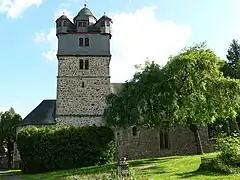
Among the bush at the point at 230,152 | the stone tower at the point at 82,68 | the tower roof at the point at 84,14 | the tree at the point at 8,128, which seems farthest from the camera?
the tree at the point at 8,128

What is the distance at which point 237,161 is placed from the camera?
17266 millimetres

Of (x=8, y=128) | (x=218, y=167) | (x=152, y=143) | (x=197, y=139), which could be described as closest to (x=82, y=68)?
(x=152, y=143)

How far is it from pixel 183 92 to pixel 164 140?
13.8 m

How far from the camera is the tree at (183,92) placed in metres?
25.1

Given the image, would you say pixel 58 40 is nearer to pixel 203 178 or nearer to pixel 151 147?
pixel 151 147

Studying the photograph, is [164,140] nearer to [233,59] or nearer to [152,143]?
[152,143]

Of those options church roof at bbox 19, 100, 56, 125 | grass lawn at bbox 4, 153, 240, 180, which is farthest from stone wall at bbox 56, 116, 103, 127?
grass lawn at bbox 4, 153, 240, 180

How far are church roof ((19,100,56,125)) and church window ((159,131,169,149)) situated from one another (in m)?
11.6

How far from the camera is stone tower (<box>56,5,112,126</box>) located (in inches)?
1487

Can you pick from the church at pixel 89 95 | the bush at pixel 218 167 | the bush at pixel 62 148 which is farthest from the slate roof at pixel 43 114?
the bush at pixel 218 167

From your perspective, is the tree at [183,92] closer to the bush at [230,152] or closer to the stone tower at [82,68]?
the bush at [230,152]

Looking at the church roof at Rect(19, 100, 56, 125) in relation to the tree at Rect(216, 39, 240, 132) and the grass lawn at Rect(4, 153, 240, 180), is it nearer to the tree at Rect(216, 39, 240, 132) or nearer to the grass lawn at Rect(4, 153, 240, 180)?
the grass lawn at Rect(4, 153, 240, 180)

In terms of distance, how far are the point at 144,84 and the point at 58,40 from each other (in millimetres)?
17257

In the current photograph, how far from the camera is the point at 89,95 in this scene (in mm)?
38500
